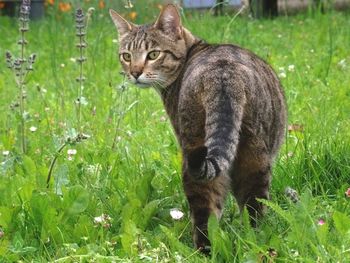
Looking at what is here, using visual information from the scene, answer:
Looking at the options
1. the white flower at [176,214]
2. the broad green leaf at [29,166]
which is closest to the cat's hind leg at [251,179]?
the white flower at [176,214]

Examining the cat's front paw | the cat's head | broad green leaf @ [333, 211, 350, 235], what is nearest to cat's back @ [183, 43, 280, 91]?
the cat's head

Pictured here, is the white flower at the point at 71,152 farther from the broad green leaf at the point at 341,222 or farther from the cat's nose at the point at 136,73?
the broad green leaf at the point at 341,222

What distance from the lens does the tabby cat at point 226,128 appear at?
3070mm

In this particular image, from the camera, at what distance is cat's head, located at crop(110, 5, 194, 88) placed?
13.5 feet

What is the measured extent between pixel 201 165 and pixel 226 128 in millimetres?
273

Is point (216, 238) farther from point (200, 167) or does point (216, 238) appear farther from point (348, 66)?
point (348, 66)

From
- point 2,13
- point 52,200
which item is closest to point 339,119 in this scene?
point 52,200

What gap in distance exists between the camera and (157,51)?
13.6 feet

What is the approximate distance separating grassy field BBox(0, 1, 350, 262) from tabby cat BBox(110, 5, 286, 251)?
133mm

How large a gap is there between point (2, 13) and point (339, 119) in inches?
353

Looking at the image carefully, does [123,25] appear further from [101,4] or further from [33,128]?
[101,4]

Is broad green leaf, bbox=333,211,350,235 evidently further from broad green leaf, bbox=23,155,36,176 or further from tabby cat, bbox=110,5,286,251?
broad green leaf, bbox=23,155,36,176

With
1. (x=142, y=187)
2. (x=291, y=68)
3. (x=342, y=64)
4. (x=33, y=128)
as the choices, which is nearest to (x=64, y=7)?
(x=291, y=68)

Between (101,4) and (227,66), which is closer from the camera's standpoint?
(227,66)
